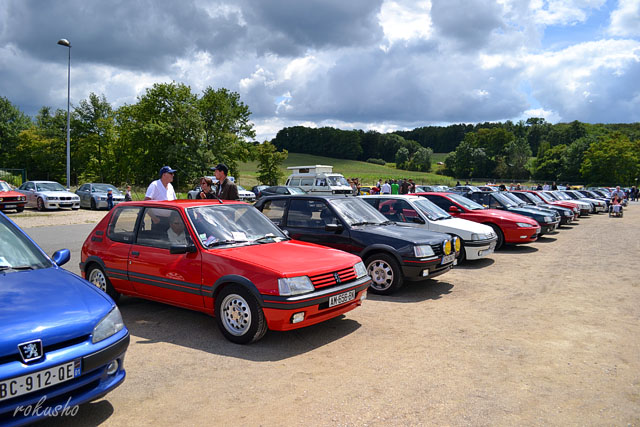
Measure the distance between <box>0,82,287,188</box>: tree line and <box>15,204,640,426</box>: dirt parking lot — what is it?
149 feet

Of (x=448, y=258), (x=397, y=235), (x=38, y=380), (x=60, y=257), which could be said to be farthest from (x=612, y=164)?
(x=38, y=380)

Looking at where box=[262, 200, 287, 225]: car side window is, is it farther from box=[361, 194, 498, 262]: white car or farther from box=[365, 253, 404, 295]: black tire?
box=[361, 194, 498, 262]: white car

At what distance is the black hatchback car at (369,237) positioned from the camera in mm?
7180

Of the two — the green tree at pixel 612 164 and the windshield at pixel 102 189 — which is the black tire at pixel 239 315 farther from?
the green tree at pixel 612 164

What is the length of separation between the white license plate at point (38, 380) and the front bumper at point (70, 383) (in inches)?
1.0

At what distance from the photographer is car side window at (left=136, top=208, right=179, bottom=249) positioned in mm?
5664

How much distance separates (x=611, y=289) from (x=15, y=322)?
28.5ft

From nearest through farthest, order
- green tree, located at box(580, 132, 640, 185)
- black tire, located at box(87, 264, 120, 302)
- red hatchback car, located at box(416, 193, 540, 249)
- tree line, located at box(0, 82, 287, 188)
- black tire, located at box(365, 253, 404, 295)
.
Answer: black tire, located at box(87, 264, 120, 302) < black tire, located at box(365, 253, 404, 295) < red hatchback car, located at box(416, 193, 540, 249) < tree line, located at box(0, 82, 287, 188) < green tree, located at box(580, 132, 640, 185)

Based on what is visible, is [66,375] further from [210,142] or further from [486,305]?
[210,142]

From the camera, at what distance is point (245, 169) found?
95.8 m

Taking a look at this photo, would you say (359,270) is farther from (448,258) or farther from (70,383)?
(70,383)

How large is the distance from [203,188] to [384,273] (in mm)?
3795

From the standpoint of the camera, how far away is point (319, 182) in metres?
31.1

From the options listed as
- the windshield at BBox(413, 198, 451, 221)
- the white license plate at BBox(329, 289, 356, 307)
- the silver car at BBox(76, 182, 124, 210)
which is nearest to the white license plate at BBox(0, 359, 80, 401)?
the white license plate at BBox(329, 289, 356, 307)
